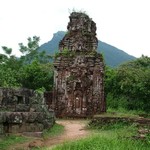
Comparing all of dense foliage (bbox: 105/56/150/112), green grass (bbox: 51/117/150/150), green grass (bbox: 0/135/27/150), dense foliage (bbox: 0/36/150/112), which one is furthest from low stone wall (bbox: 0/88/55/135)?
dense foliage (bbox: 105/56/150/112)

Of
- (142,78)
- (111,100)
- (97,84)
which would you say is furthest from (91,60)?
(111,100)

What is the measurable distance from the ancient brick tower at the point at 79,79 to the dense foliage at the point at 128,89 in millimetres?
7282

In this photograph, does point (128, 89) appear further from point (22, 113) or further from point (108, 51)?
point (108, 51)

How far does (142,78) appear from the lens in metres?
27.8

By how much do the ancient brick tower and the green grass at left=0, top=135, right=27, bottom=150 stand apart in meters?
10.1

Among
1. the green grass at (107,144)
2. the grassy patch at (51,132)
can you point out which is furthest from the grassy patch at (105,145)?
the grassy patch at (51,132)

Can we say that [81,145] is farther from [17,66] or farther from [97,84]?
[17,66]

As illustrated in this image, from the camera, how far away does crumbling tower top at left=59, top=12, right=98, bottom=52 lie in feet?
70.2

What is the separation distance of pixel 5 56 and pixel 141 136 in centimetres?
3447

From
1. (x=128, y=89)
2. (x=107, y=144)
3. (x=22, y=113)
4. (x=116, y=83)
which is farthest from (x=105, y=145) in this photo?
(x=116, y=83)

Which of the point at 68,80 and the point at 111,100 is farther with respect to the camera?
the point at 111,100

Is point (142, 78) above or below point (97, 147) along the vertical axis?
above

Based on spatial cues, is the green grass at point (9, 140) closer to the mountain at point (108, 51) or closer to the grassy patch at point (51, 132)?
the grassy patch at point (51, 132)

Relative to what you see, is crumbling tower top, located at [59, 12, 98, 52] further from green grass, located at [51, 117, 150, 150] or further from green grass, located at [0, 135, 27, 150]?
green grass, located at [51, 117, 150, 150]
